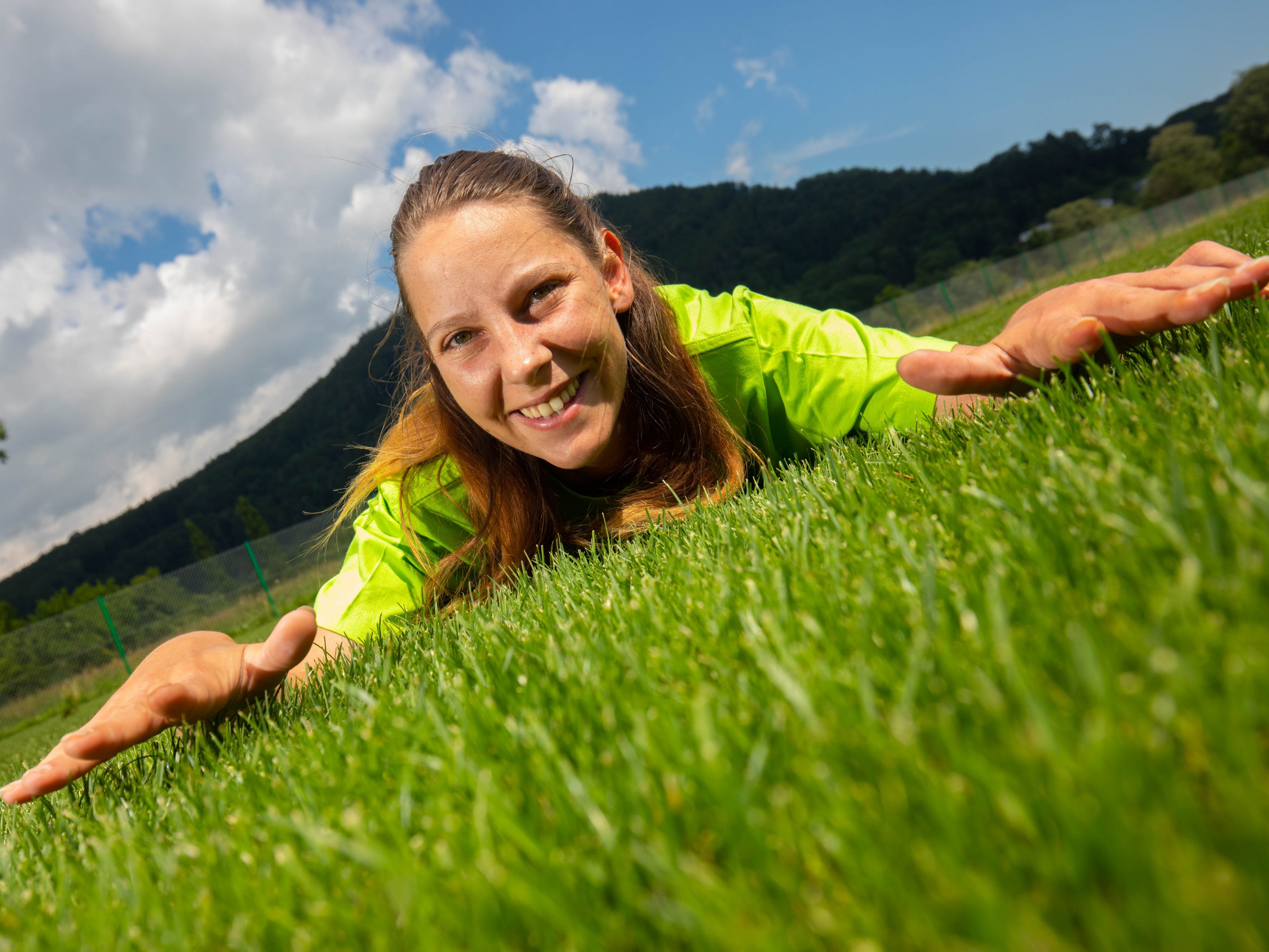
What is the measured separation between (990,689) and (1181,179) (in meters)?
89.2

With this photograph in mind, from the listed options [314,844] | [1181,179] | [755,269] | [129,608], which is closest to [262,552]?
[129,608]

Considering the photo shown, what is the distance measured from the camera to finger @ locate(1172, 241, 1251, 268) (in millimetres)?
1928

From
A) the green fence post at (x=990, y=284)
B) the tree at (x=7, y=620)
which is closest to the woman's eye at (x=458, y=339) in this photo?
the tree at (x=7, y=620)

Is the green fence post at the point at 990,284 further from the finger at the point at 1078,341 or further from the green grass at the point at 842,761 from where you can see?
the green grass at the point at 842,761

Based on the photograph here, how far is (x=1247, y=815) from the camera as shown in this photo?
1.54 feet

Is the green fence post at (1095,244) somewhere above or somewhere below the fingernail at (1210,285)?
below

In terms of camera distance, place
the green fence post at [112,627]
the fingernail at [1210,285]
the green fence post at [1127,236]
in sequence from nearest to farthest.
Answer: the fingernail at [1210,285]
the green fence post at [112,627]
the green fence post at [1127,236]

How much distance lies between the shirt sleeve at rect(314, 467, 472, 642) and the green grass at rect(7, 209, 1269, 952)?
5.23 ft

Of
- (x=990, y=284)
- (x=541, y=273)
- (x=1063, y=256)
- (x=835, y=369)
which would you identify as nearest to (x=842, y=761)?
(x=541, y=273)

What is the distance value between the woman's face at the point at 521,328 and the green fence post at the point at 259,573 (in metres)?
19.5

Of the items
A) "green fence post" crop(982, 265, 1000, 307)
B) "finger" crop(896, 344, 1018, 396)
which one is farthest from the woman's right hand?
"green fence post" crop(982, 265, 1000, 307)

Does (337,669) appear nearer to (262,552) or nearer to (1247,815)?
(1247,815)

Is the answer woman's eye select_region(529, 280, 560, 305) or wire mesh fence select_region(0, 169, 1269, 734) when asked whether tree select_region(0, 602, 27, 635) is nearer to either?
wire mesh fence select_region(0, 169, 1269, 734)

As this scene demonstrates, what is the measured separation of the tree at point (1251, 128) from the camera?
63.2m
